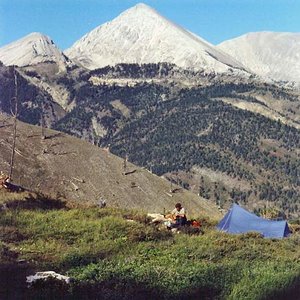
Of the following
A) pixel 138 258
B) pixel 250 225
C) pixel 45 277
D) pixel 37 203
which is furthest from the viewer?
pixel 250 225

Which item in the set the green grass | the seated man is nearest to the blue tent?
the seated man

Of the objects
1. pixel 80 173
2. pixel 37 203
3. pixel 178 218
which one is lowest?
pixel 80 173

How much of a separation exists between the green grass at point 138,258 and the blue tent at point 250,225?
802 centimetres

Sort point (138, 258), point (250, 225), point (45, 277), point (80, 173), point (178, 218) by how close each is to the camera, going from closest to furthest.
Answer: point (45, 277), point (138, 258), point (178, 218), point (250, 225), point (80, 173)

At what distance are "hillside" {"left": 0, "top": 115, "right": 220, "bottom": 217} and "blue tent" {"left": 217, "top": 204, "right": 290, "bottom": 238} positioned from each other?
122 feet

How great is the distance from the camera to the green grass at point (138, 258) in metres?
11.8

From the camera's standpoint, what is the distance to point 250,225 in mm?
30047

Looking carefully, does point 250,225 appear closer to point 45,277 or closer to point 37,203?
point 37,203

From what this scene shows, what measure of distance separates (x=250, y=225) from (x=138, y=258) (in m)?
16.7

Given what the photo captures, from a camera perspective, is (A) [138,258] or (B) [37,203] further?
(B) [37,203]

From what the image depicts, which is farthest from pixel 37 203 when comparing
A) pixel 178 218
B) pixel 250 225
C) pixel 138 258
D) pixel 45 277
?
pixel 250 225

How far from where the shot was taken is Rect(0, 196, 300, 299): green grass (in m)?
11.8

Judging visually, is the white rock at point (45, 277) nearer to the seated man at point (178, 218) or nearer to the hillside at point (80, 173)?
the seated man at point (178, 218)

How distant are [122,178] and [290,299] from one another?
71.0 meters
